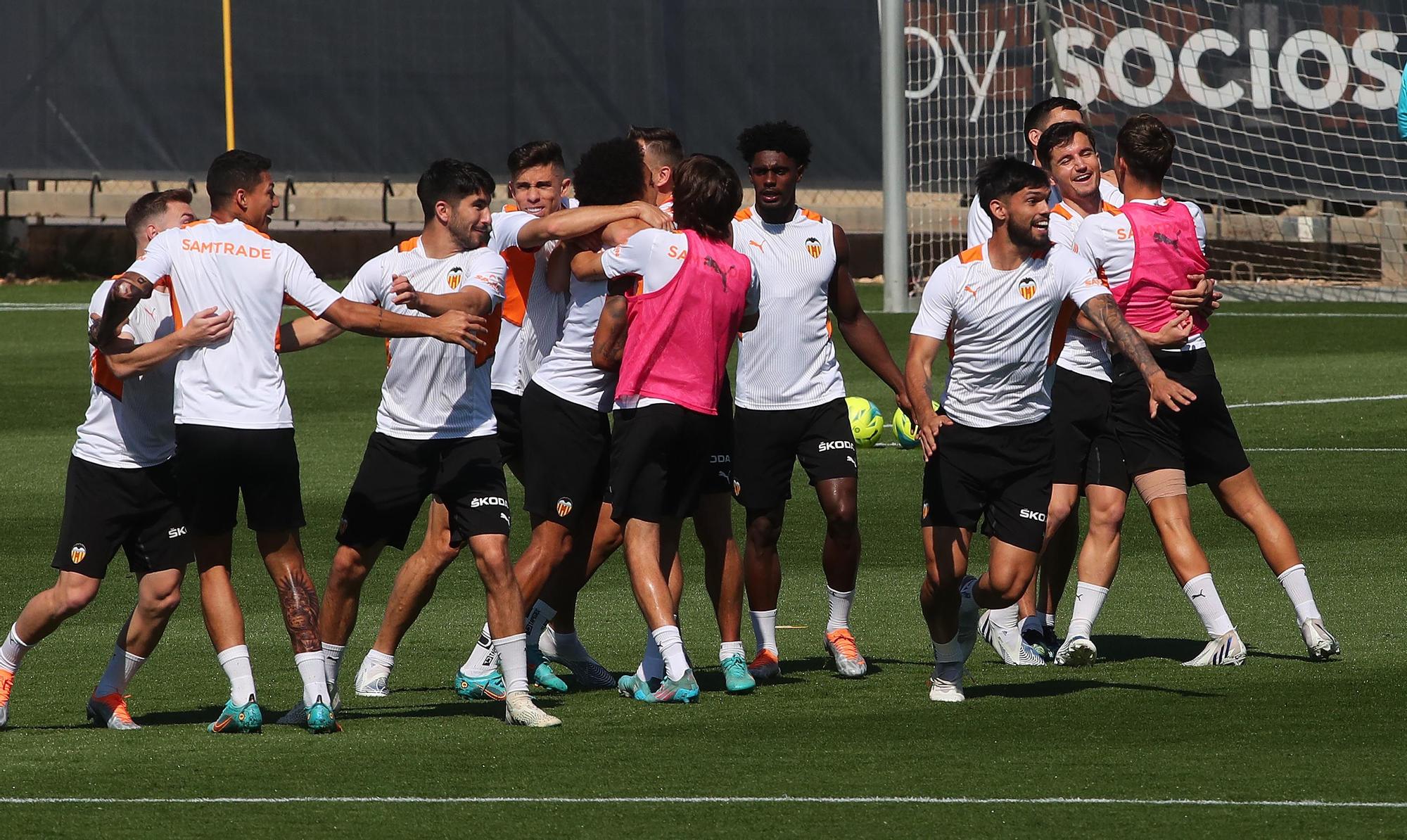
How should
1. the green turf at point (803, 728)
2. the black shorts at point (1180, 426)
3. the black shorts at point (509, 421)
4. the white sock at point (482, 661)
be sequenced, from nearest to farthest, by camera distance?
the green turf at point (803, 728) < the white sock at point (482, 661) < the black shorts at point (1180, 426) < the black shorts at point (509, 421)

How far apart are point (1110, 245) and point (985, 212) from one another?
725mm

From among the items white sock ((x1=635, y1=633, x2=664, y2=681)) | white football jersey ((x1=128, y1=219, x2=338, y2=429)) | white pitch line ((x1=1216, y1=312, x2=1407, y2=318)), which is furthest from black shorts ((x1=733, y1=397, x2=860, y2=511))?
white pitch line ((x1=1216, y1=312, x2=1407, y2=318))

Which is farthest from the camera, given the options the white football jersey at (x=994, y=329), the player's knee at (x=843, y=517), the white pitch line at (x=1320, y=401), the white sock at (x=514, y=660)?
the white pitch line at (x=1320, y=401)

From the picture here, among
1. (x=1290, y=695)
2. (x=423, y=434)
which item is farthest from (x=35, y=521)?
(x=1290, y=695)

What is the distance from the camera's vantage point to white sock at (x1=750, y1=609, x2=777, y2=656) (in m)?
7.86

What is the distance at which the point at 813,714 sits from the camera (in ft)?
22.7

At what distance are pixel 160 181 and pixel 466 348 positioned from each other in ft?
76.8

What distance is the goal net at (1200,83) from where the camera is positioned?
23359 mm

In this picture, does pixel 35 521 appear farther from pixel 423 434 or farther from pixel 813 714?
pixel 813 714

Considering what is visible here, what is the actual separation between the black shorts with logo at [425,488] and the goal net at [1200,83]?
16.8 metres

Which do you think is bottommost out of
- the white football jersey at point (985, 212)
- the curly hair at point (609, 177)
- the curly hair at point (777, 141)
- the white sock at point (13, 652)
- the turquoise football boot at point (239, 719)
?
the turquoise football boot at point (239, 719)

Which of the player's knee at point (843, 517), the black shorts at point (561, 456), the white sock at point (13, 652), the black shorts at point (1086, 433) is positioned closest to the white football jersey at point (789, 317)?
the player's knee at point (843, 517)

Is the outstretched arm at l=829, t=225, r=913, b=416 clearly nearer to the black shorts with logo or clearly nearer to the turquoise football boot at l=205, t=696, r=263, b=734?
the black shorts with logo

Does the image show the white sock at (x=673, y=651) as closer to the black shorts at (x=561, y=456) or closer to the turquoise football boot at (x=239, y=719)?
the black shorts at (x=561, y=456)
